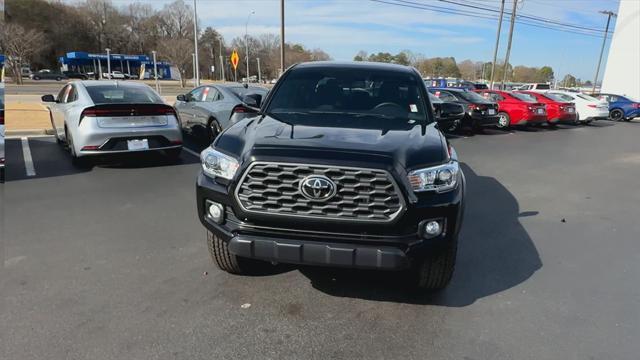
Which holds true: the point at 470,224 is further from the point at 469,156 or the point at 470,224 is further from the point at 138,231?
the point at 469,156

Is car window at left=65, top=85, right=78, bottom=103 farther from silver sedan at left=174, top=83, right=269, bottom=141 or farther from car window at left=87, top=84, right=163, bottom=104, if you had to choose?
silver sedan at left=174, top=83, right=269, bottom=141

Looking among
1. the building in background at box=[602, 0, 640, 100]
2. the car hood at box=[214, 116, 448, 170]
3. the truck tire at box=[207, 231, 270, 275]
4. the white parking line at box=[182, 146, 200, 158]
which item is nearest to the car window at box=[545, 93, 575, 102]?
the white parking line at box=[182, 146, 200, 158]

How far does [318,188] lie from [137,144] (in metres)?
5.26

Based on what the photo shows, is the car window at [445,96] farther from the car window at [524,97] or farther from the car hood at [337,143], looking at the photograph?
the car hood at [337,143]

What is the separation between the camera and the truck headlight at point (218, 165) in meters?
3.07

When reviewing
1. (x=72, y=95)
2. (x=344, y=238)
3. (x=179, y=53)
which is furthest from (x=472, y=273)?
(x=179, y=53)

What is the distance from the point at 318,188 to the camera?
2.83 m

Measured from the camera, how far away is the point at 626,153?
12242 millimetres

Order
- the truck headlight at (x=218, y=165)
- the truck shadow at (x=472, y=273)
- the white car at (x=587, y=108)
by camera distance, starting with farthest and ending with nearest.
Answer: the white car at (x=587, y=108) → the truck shadow at (x=472, y=273) → the truck headlight at (x=218, y=165)

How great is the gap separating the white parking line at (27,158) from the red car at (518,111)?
15.4m

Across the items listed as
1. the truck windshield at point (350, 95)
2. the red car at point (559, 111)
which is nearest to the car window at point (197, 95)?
the truck windshield at point (350, 95)

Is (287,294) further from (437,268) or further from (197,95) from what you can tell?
(197,95)

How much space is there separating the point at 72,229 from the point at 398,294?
3489 millimetres

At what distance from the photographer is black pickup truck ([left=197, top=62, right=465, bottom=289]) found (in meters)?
2.84
